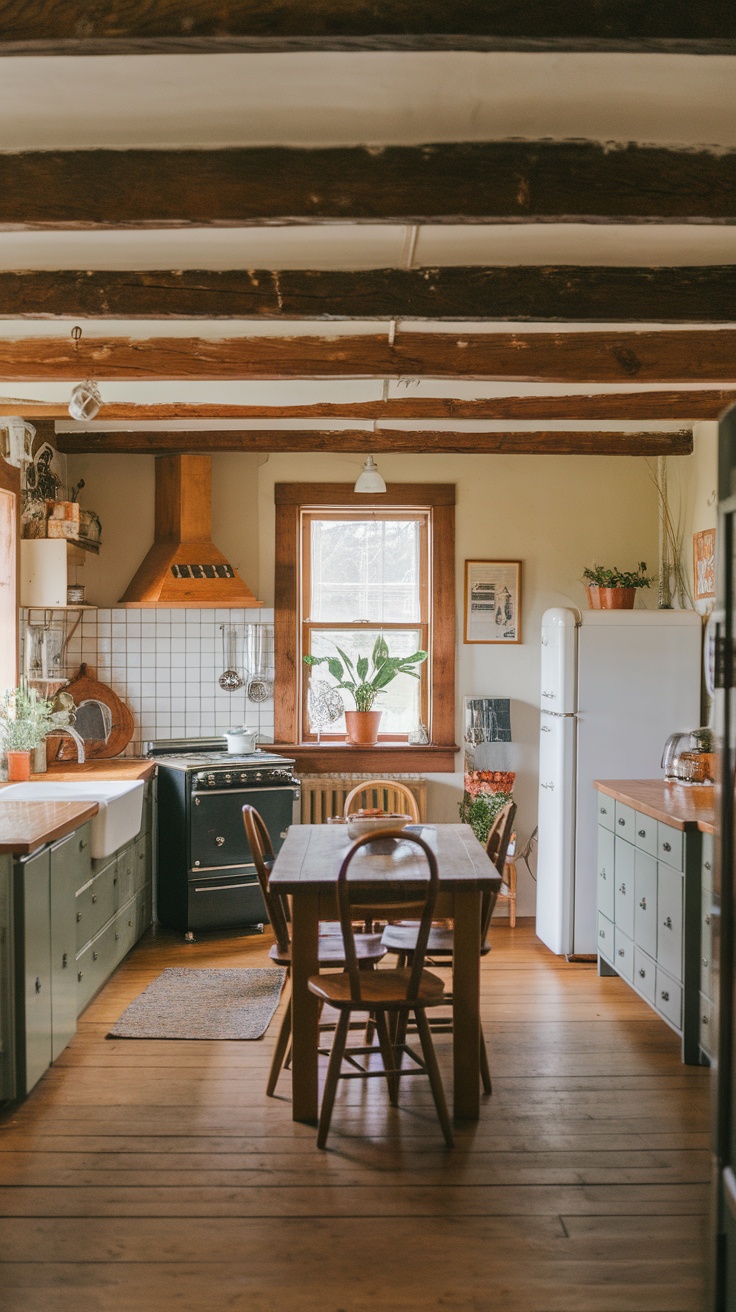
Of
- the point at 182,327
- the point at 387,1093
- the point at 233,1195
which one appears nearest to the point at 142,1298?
the point at 233,1195

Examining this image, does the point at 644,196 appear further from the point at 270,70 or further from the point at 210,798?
the point at 210,798

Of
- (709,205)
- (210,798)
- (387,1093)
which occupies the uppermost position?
(709,205)

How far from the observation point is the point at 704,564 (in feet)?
18.4

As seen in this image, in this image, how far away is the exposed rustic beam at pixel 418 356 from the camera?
13.9 ft

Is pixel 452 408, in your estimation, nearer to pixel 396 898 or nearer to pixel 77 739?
pixel 77 739

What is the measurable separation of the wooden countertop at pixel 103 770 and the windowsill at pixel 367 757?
906 millimetres

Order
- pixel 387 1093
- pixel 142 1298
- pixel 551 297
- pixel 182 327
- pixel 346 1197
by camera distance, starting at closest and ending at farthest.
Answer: pixel 142 1298
pixel 346 1197
pixel 551 297
pixel 387 1093
pixel 182 327

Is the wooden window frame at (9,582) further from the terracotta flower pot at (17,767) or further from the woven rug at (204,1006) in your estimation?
the woven rug at (204,1006)

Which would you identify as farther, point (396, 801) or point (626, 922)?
point (396, 801)

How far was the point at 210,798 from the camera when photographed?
225 inches

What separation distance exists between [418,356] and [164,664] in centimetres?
283

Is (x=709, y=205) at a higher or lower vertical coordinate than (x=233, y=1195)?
higher

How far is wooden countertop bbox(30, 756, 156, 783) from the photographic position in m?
5.31

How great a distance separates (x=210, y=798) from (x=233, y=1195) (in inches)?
111
